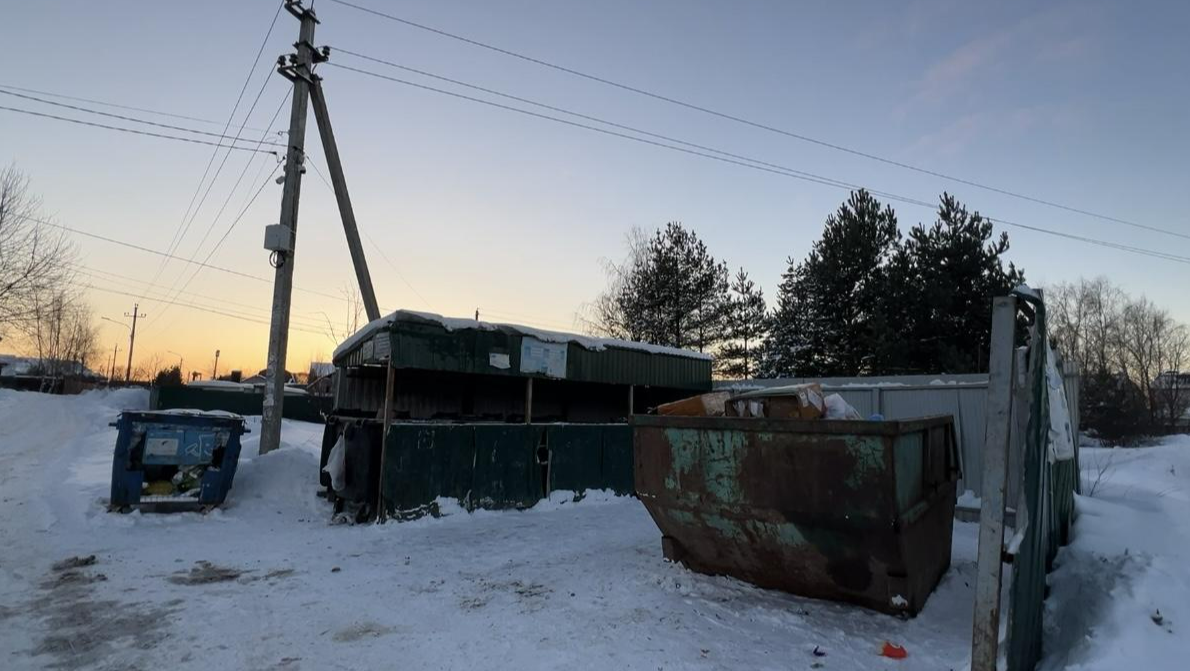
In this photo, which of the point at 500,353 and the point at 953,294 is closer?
the point at 500,353

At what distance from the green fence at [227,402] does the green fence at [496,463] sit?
20649 mm

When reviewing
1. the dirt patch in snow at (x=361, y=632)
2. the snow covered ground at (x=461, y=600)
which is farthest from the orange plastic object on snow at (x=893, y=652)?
the dirt patch in snow at (x=361, y=632)

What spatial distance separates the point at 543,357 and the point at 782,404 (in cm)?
637

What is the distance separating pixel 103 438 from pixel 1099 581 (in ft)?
75.3

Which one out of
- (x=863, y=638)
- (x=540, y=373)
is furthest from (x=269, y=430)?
(x=863, y=638)

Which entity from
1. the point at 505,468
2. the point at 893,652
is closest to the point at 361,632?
the point at 893,652

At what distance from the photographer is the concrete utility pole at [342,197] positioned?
1293 centimetres

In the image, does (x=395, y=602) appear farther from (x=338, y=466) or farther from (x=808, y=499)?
(x=338, y=466)

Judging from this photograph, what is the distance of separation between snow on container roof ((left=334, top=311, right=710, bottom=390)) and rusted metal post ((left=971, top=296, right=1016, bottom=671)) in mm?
7839

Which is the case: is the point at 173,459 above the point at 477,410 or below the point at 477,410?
below

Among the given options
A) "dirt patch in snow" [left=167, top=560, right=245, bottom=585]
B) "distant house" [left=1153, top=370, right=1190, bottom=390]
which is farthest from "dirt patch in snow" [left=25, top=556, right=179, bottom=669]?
"distant house" [left=1153, top=370, right=1190, bottom=390]

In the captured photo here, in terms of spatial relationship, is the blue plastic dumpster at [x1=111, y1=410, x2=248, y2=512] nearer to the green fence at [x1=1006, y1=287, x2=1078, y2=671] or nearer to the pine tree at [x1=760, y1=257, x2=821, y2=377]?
the green fence at [x1=1006, y1=287, x2=1078, y2=671]

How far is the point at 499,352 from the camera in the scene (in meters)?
10.6

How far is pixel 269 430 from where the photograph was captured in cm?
1139
